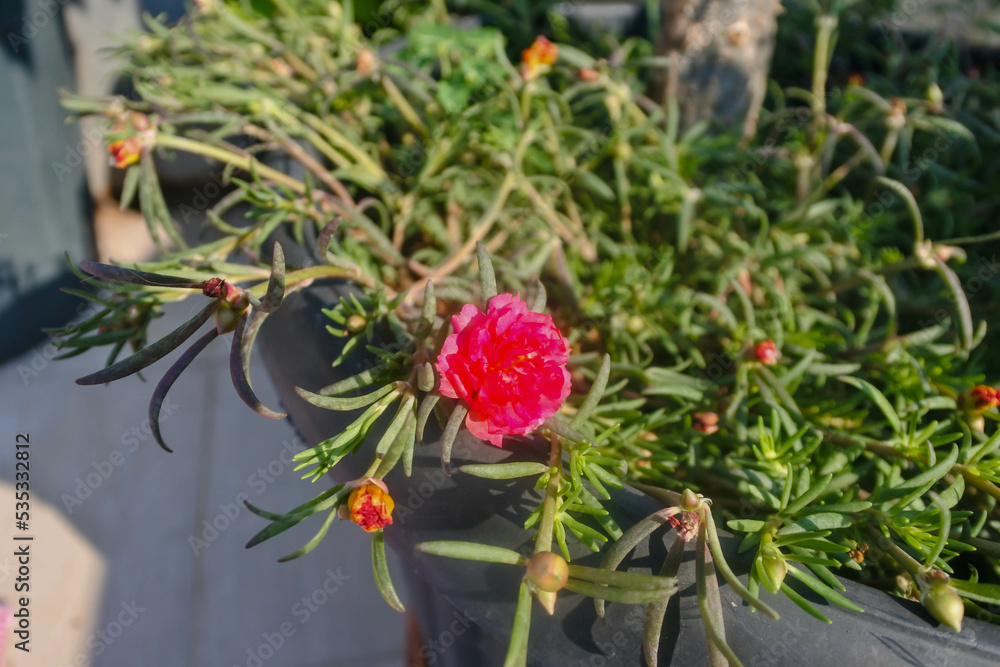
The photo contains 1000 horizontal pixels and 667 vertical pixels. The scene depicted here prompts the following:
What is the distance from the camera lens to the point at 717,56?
91cm

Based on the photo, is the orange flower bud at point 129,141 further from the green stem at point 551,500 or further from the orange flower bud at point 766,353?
the orange flower bud at point 766,353

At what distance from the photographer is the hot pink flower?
18.6 inches

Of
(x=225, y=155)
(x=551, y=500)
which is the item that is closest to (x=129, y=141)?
(x=225, y=155)

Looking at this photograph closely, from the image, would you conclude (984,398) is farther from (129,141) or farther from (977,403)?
(129,141)

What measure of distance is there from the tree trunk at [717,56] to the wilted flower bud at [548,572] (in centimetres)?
74

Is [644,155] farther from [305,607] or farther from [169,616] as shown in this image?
[169,616]

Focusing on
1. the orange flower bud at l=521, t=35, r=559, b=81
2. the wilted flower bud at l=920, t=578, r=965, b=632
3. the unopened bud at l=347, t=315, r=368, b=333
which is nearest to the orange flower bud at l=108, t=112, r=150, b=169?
the unopened bud at l=347, t=315, r=368, b=333

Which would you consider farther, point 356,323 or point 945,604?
point 356,323

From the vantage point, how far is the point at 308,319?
2.06 feet

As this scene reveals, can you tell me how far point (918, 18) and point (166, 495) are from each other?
1914mm

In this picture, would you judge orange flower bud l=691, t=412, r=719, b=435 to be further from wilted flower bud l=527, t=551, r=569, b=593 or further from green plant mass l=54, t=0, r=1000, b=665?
wilted flower bud l=527, t=551, r=569, b=593

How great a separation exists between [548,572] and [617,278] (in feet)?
1.48

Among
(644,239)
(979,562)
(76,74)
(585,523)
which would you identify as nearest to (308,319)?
(585,523)

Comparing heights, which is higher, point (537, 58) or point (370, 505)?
point (537, 58)
